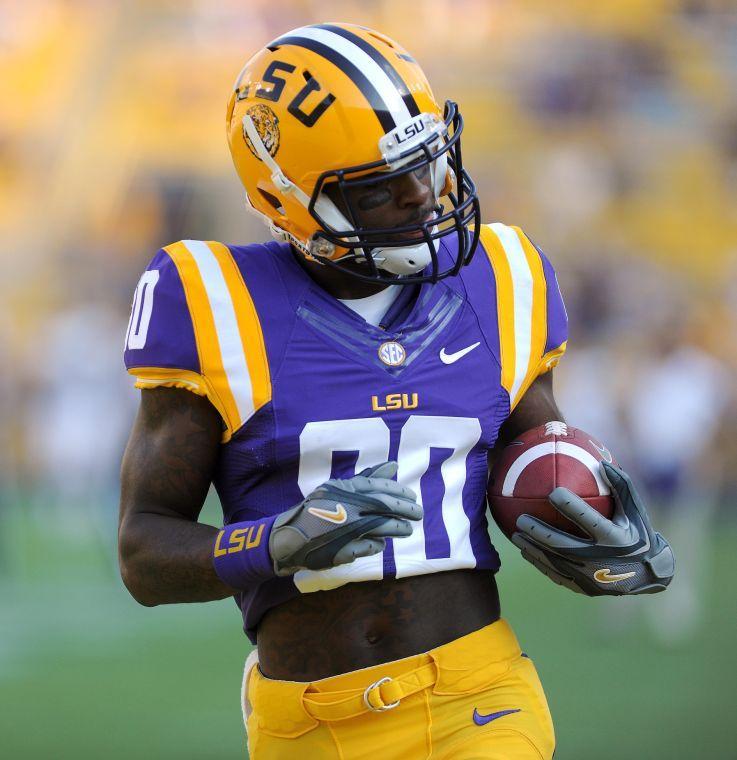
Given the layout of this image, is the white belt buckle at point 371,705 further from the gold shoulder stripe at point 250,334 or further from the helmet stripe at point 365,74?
the helmet stripe at point 365,74

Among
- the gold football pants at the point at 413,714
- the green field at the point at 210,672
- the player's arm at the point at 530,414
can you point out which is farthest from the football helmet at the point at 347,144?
the green field at the point at 210,672

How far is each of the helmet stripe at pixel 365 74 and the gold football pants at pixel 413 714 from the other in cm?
90

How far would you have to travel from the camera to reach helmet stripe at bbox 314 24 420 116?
87.0 inches

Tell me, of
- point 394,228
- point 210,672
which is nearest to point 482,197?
point 210,672

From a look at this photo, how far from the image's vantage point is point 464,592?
7.28 feet

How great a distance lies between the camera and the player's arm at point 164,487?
2090 millimetres

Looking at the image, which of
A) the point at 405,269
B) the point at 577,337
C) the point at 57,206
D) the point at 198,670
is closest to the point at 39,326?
the point at 57,206

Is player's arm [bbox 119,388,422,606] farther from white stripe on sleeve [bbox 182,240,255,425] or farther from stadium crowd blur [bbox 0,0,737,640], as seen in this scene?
stadium crowd blur [bbox 0,0,737,640]

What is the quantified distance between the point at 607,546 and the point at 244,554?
0.59m

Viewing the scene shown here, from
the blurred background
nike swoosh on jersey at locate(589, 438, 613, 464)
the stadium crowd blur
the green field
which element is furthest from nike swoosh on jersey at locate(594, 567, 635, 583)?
the stadium crowd blur

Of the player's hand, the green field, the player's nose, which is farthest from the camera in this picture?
the green field

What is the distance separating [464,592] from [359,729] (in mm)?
296

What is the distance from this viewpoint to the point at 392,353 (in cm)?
221

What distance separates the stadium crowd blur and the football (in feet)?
21.0
